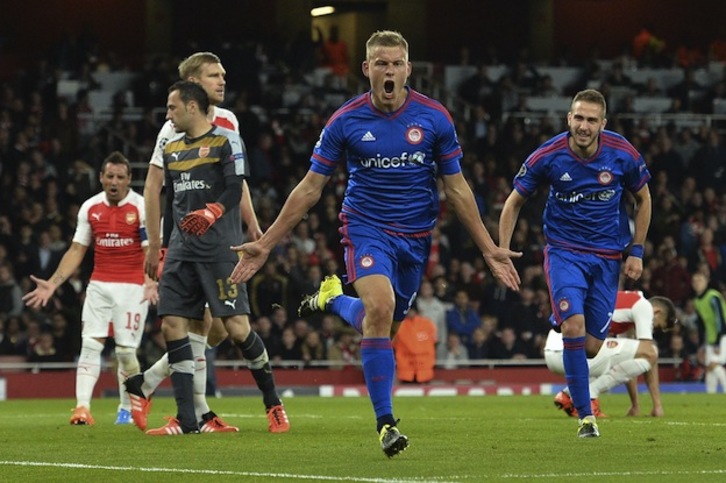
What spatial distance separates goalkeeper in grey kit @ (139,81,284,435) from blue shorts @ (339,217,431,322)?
180 cm

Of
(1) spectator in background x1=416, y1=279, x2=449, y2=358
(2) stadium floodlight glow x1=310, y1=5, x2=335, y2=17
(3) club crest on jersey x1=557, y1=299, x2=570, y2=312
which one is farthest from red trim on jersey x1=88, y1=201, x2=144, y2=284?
(2) stadium floodlight glow x1=310, y1=5, x2=335, y2=17

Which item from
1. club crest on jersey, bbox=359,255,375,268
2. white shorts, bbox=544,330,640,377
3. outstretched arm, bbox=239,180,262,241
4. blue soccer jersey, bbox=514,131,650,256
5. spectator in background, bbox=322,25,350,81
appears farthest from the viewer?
spectator in background, bbox=322,25,350,81

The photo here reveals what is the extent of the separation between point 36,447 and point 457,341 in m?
14.3

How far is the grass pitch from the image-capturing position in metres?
8.12

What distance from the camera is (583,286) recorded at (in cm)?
1161

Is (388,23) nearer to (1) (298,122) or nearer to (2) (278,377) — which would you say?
(1) (298,122)

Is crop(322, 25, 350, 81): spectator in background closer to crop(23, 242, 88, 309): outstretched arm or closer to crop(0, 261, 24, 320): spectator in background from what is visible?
crop(0, 261, 24, 320): spectator in background

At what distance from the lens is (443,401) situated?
780 inches

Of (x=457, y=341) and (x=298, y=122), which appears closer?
(x=457, y=341)

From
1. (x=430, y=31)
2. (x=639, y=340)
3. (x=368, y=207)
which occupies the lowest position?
(x=639, y=340)

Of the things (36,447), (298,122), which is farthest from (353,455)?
(298,122)

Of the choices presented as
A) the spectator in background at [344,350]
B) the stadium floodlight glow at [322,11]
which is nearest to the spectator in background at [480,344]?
the spectator in background at [344,350]

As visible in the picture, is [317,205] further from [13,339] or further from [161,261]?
[161,261]

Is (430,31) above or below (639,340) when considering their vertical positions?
above
